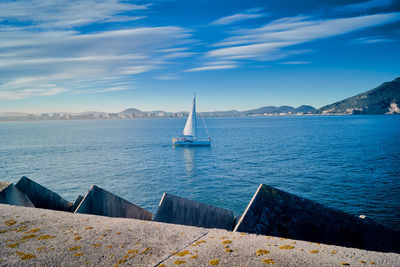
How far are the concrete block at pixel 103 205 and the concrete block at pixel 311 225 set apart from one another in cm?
686

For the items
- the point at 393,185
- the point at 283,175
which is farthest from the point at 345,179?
the point at 283,175

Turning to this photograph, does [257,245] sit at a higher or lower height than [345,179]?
higher

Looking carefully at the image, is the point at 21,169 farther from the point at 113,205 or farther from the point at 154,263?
the point at 154,263

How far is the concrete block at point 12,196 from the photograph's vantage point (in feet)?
46.8

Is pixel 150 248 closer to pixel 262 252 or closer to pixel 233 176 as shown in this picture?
pixel 262 252

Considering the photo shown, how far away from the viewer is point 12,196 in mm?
14672

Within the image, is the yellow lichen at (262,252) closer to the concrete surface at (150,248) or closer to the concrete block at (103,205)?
the concrete surface at (150,248)

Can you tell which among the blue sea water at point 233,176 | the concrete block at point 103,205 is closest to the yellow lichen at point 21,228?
the concrete block at point 103,205

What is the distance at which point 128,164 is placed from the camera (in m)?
54.9

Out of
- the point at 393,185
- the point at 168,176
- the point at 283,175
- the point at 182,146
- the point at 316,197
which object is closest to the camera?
the point at 316,197

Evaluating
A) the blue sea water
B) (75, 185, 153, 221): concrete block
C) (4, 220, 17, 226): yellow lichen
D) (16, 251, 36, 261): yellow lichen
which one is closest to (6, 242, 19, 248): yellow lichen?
(16, 251, 36, 261): yellow lichen

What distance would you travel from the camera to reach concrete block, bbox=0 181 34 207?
46.8 ft

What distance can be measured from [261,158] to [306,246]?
166 feet

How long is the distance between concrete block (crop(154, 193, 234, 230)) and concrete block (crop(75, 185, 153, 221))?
2210mm
